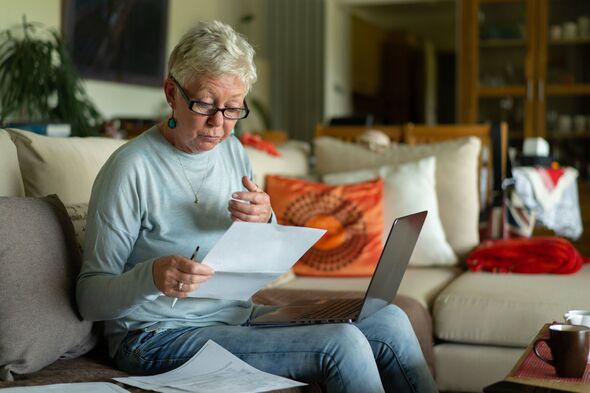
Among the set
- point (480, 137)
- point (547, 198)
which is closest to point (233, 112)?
point (480, 137)

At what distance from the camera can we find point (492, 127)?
3395 millimetres

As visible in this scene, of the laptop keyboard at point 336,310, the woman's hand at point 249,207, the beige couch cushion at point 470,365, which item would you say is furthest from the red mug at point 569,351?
Result: the beige couch cushion at point 470,365

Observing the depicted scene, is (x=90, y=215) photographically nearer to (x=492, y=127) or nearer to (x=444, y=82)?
(x=492, y=127)

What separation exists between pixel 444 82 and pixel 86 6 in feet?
21.5

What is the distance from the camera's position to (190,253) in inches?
67.7

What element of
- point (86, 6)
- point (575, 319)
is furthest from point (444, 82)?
point (575, 319)

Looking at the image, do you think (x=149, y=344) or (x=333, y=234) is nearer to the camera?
(x=149, y=344)

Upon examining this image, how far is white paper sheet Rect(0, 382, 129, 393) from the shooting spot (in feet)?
4.81

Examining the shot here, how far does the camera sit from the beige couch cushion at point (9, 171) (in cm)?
185

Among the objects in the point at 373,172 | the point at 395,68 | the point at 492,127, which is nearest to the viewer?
the point at 373,172

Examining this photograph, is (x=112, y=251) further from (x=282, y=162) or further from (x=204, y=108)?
(x=282, y=162)

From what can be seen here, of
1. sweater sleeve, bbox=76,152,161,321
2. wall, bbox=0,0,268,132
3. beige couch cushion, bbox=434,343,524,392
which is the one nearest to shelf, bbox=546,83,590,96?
wall, bbox=0,0,268,132

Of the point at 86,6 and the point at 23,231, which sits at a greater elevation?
the point at 86,6

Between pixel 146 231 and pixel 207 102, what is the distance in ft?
0.93
